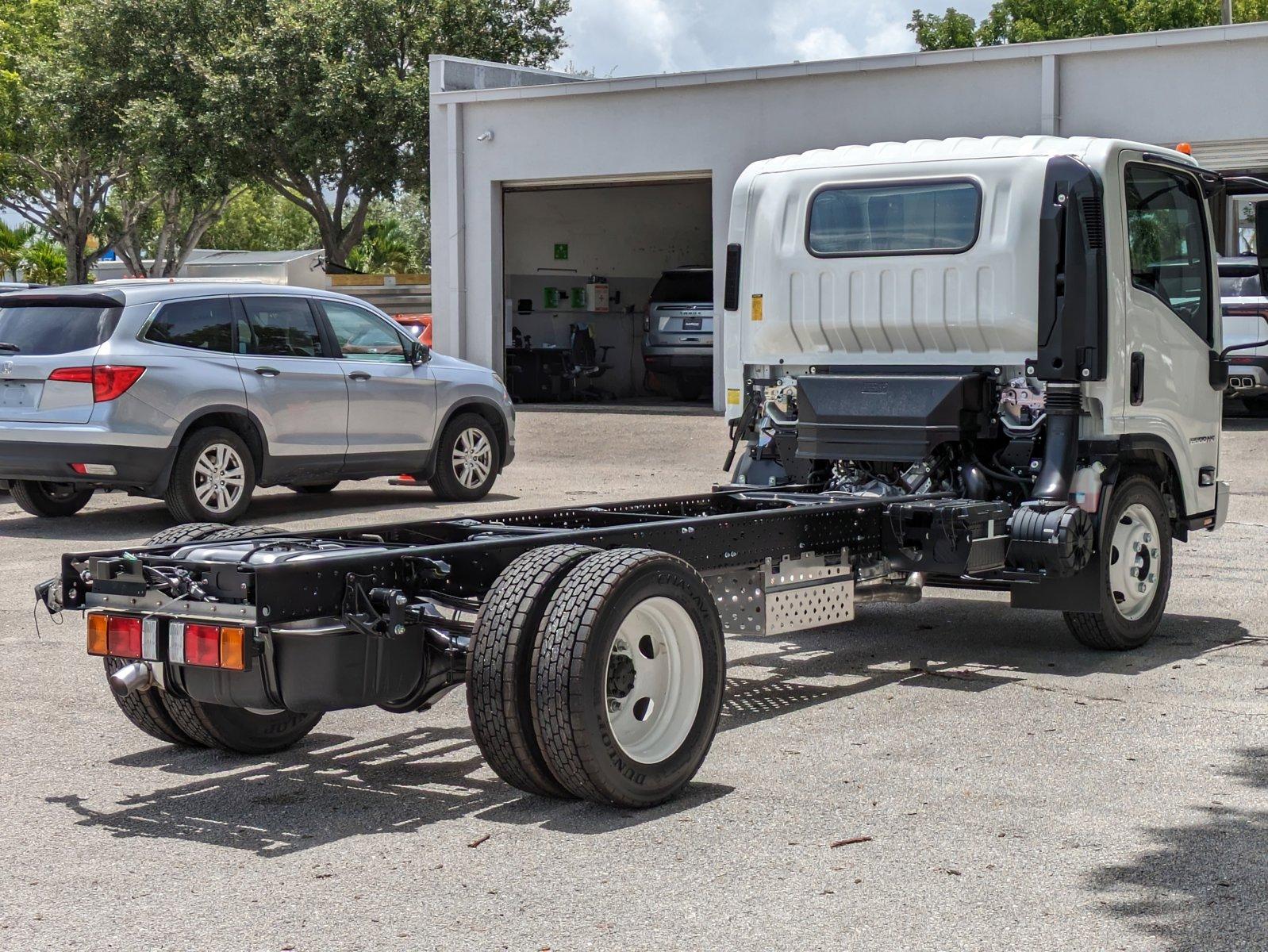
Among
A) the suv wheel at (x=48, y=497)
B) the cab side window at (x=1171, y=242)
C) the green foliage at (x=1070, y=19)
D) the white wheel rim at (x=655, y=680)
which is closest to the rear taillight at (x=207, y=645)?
the white wheel rim at (x=655, y=680)

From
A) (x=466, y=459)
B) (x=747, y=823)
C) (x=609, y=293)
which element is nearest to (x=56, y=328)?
(x=466, y=459)

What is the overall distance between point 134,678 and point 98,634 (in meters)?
0.18

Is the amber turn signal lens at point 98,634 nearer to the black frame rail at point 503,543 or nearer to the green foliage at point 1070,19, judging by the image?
the black frame rail at point 503,543

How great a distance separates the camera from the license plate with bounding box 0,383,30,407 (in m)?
12.0

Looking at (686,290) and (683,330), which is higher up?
(686,290)

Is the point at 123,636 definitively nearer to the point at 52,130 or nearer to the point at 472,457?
the point at 472,457

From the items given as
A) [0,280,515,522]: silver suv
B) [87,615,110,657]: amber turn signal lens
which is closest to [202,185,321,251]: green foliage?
[0,280,515,522]: silver suv

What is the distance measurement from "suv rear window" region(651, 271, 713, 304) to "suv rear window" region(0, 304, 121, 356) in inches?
551

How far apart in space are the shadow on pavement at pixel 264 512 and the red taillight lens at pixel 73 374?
3.69 ft

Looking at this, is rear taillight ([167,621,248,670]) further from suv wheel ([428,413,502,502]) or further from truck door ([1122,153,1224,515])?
suv wheel ([428,413,502,502])

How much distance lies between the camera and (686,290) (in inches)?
1001

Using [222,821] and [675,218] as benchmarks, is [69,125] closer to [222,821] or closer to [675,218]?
[675,218]

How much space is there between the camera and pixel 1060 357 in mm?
7422

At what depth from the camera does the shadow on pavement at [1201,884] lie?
13.6 feet
